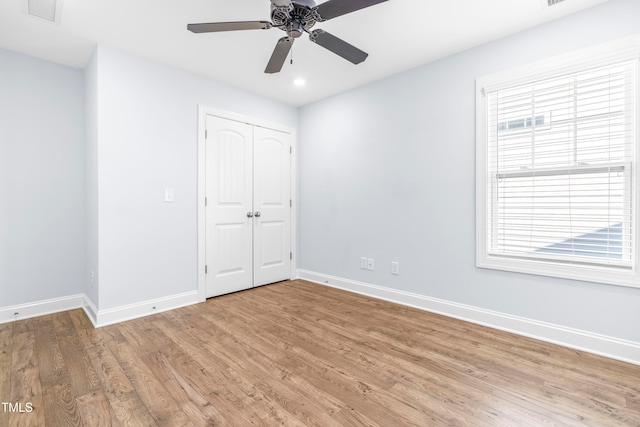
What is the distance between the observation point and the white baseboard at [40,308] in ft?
9.39

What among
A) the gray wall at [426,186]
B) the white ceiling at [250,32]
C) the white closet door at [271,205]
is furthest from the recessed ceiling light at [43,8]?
the gray wall at [426,186]

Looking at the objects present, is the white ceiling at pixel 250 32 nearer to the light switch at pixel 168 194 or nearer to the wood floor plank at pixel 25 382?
the light switch at pixel 168 194

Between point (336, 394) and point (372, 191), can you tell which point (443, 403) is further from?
point (372, 191)

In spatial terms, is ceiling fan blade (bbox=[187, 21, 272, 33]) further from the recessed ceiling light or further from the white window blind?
the white window blind

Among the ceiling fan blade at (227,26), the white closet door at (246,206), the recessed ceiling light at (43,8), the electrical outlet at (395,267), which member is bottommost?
the electrical outlet at (395,267)

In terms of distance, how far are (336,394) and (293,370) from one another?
377 mm

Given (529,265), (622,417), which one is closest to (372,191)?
(529,265)

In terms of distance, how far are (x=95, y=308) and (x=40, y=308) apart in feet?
2.37

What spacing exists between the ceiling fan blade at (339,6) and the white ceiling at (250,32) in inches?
23.0

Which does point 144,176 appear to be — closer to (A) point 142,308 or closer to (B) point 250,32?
(A) point 142,308

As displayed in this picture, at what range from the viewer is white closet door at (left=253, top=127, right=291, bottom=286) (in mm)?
4039

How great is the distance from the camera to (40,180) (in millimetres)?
3033

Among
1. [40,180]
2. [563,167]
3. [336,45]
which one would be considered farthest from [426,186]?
[40,180]

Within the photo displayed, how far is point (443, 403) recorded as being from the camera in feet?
5.45
